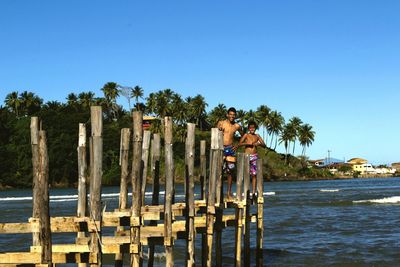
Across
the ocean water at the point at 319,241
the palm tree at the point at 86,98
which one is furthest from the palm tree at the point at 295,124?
the ocean water at the point at 319,241

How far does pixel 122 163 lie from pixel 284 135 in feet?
383

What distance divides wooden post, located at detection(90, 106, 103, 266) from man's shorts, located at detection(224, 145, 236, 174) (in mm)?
5930

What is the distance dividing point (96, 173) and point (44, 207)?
1081mm

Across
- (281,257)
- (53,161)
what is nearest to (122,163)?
(281,257)

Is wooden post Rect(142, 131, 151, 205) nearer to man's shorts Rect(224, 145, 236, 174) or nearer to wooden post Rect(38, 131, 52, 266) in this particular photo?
man's shorts Rect(224, 145, 236, 174)

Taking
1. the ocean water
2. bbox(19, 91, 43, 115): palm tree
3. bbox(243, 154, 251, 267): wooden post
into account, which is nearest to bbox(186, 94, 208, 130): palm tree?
bbox(19, 91, 43, 115): palm tree

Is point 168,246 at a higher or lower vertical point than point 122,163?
lower

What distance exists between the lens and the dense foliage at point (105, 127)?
87.6 metres

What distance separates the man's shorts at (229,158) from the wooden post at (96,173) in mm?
5930

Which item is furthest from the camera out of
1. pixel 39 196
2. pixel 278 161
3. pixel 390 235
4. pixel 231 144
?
pixel 278 161

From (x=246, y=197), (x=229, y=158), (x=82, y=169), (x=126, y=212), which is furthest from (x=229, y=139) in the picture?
(x=82, y=169)

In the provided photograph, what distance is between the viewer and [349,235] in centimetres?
2172

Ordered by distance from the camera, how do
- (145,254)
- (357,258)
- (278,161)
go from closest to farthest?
1. (357,258)
2. (145,254)
3. (278,161)

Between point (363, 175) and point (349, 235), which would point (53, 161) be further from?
point (363, 175)
